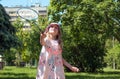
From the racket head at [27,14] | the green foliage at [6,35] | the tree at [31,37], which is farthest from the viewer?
the tree at [31,37]

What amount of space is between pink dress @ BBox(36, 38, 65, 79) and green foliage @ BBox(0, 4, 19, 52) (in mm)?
13060

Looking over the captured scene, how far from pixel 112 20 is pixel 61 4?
4.35 meters

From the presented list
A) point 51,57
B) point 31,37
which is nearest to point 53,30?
point 51,57

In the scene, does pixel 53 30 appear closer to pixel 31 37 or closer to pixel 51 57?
pixel 51 57

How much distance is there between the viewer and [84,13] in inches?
1103

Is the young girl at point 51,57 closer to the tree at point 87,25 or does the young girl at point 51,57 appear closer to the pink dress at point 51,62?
the pink dress at point 51,62

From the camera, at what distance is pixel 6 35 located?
1986 centimetres

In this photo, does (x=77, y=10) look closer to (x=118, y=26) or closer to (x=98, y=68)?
(x=118, y=26)

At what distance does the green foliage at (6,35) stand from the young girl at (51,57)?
13054mm

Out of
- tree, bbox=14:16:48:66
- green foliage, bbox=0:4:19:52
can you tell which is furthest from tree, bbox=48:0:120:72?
tree, bbox=14:16:48:66

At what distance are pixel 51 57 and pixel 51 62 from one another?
0.09m

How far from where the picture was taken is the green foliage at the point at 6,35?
1969cm

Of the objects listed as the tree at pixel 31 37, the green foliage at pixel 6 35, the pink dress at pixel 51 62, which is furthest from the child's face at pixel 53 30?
the tree at pixel 31 37

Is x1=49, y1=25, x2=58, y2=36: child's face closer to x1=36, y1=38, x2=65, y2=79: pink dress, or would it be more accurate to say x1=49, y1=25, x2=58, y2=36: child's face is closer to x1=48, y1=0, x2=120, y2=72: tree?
x1=36, y1=38, x2=65, y2=79: pink dress
